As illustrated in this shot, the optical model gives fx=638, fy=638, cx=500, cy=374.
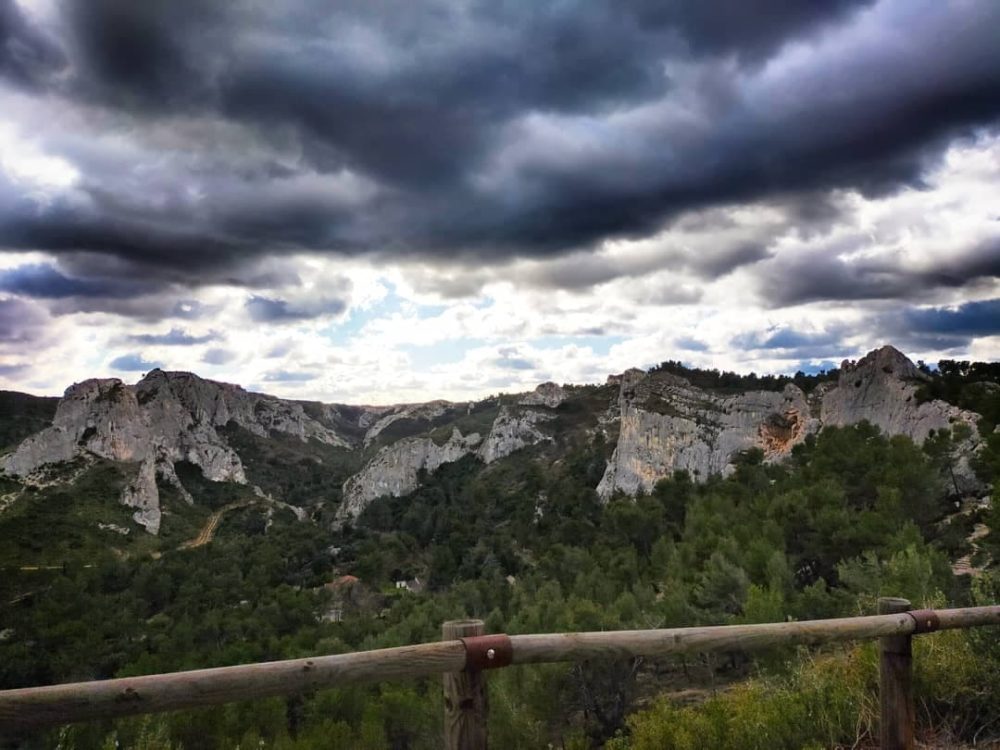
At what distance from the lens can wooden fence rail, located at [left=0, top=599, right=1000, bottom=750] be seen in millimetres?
2252

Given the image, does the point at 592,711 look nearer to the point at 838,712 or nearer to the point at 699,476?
the point at 838,712

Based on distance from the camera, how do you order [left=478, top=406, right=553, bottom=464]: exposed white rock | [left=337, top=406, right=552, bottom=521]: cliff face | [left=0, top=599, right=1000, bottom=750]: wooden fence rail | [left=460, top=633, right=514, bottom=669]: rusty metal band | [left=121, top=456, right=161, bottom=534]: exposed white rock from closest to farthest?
1. [left=0, top=599, right=1000, bottom=750]: wooden fence rail
2. [left=460, top=633, right=514, bottom=669]: rusty metal band
3. [left=121, top=456, right=161, bottom=534]: exposed white rock
4. [left=478, top=406, right=553, bottom=464]: exposed white rock
5. [left=337, top=406, right=552, bottom=521]: cliff face

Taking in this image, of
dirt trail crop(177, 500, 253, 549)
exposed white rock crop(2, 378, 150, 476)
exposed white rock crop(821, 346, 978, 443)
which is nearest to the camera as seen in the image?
exposed white rock crop(821, 346, 978, 443)

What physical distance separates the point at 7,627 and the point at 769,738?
51575mm

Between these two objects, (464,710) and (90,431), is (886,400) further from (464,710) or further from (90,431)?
(90,431)

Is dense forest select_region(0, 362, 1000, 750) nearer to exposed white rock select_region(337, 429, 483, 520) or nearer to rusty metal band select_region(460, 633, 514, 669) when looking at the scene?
rusty metal band select_region(460, 633, 514, 669)

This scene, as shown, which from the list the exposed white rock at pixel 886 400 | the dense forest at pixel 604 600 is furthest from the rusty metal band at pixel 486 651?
the exposed white rock at pixel 886 400

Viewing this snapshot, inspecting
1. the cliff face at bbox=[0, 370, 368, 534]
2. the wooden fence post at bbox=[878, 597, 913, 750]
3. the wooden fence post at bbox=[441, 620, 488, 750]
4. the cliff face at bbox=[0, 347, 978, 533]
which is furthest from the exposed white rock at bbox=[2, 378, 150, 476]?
the wooden fence post at bbox=[878, 597, 913, 750]

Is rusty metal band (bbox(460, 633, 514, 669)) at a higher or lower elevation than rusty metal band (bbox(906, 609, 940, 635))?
higher

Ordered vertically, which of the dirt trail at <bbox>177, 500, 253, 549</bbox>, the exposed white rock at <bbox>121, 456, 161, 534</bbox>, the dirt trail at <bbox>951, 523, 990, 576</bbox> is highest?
the dirt trail at <bbox>951, 523, 990, 576</bbox>

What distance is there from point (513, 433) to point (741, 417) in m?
56.9

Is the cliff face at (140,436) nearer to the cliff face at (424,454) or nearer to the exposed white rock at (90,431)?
the exposed white rock at (90,431)

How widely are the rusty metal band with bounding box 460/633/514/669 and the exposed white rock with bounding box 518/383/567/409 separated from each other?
396 ft

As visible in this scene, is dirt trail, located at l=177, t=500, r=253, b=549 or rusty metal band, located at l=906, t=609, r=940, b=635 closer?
rusty metal band, located at l=906, t=609, r=940, b=635
